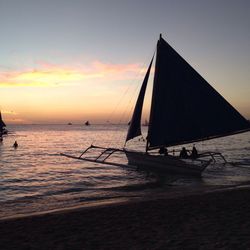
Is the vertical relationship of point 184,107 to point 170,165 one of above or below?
above

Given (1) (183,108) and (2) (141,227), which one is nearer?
(2) (141,227)

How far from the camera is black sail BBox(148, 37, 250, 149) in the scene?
25.2 meters

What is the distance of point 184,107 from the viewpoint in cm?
2567

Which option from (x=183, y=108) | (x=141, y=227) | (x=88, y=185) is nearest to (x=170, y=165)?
(x=183, y=108)

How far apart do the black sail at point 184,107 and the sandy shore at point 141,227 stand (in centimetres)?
1022

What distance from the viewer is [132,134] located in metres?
28.5

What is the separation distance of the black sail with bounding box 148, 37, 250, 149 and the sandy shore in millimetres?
10219

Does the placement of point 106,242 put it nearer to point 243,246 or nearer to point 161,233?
point 161,233

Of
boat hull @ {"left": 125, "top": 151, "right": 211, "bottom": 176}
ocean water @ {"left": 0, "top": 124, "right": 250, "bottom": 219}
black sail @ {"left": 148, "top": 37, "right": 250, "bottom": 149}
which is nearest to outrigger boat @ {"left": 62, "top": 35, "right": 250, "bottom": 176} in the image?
black sail @ {"left": 148, "top": 37, "right": 250, "bottom": 149}

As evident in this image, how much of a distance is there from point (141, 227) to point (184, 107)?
15.8m

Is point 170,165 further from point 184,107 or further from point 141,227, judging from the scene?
point 141,227

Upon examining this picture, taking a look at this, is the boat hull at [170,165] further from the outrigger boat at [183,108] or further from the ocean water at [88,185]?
the outrigger boat at [183,108]

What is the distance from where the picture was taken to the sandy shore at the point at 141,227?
955 centimetres

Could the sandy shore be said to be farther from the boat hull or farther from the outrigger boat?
the boat hull
